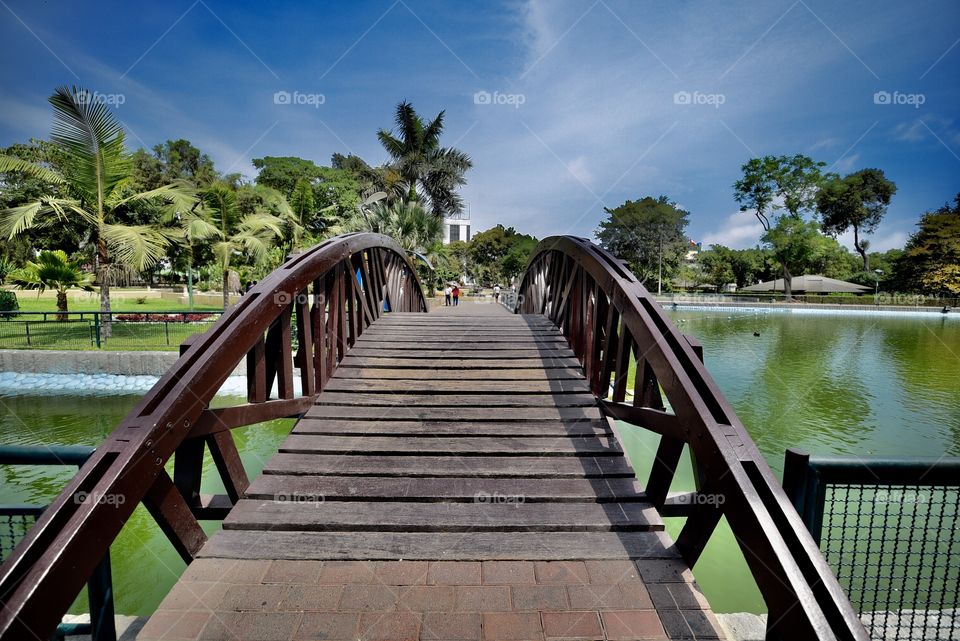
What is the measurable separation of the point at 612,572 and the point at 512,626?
62cm

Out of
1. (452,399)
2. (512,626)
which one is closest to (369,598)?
(512,626)

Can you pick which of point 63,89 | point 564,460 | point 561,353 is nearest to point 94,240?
point 63,89

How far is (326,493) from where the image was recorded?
277cm

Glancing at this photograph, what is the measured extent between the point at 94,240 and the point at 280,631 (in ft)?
53.6

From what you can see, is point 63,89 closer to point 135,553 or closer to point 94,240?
point 94,240

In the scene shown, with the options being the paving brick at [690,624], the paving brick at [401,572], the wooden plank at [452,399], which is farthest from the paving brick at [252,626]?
the wooden plank at [452,399]

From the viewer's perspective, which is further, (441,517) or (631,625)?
(441,517)

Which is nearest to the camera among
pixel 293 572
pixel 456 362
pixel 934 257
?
pixel 293 572

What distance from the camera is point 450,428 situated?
Answer: 11.5 feet

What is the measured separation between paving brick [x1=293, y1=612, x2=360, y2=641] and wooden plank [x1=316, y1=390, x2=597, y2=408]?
75.6 inches

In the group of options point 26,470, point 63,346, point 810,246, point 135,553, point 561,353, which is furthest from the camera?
point 810,246

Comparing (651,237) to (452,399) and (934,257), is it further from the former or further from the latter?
(452,399)

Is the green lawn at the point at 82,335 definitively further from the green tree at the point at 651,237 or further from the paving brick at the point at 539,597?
the green tree at the point at 651,237

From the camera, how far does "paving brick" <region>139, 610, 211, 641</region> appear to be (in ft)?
6.20
